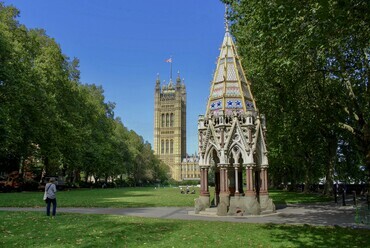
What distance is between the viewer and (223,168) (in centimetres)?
2006

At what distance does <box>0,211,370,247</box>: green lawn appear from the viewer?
11.0m

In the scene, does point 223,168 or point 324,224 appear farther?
point 223,168

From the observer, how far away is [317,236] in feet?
40.5

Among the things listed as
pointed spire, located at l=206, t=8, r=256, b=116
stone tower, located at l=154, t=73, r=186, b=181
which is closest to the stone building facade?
stone tower, located at l=154, t=73, r=186, b=181

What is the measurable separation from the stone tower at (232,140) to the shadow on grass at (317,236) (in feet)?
16.8

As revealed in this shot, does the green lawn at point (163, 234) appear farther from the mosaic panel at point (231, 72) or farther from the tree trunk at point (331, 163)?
the tree trunk at point (331, 163)

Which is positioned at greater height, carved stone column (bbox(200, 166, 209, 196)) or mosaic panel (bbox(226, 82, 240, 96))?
mosaic panel (bbox(226, 82, 240, 96))

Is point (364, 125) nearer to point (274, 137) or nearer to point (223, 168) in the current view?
point (223, 168)

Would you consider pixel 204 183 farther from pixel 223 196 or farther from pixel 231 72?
pixel 231 72

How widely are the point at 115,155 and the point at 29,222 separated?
6089cm

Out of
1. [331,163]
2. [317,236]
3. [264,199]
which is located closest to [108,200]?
[264,199]

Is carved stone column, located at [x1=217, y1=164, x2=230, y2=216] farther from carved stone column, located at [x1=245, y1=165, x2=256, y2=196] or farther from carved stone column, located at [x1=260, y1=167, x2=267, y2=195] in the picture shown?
carved stone column, located at [x1=260, y1=167, x2=267, y2=195]

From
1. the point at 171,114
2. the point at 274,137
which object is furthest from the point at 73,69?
the point at 171,114

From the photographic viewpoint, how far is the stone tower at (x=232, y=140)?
779 inches
